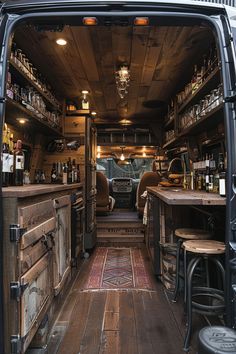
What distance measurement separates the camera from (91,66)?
3.19m

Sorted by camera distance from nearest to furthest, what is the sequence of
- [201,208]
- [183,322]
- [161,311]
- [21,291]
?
1. [21,291]
2. [183,322]
3. [161,311]
4. [201,208]

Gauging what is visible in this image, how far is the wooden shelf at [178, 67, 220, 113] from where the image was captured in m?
2.38

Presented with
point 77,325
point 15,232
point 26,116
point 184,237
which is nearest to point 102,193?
point 26,116

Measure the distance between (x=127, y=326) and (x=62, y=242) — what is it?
0.90 meters

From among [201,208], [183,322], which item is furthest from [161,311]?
[201,208]

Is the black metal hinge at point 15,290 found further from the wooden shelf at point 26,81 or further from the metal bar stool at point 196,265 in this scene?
the wooden shelf at point 26,81

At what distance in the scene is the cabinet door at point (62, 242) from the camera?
2.32 metres

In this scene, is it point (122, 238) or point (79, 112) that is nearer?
point (79, 112)

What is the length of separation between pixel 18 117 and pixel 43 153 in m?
1.40

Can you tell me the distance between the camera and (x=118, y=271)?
346 cm

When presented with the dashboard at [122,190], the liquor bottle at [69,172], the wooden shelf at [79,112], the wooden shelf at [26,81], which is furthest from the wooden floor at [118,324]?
the dashboard at [122,190]

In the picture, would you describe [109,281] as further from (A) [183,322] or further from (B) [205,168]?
(B) [205,168]

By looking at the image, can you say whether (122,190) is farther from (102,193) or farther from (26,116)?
(26,116)

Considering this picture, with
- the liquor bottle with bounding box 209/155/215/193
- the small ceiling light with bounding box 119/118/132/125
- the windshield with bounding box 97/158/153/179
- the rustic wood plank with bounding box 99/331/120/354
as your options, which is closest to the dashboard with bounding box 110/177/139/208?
the windshield with bounding box 97/158/153/179
